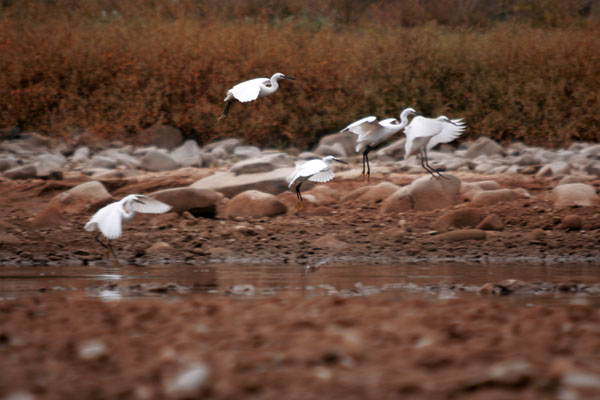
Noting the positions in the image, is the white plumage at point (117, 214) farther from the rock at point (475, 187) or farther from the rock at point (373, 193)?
the rock at point (475, 187)

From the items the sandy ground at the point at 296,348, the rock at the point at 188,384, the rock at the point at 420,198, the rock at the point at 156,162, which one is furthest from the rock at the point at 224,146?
the rock at the point at 188,384

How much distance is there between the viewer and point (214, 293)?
225 inches

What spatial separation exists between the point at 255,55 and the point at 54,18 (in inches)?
232

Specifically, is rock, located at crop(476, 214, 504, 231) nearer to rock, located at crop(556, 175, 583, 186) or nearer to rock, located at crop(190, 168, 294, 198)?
rock, located at crop(556, 175, 583, 186)

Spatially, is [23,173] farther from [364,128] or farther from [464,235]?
[464,235]

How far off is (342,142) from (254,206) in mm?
5118

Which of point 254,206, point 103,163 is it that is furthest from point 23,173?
point 254,206

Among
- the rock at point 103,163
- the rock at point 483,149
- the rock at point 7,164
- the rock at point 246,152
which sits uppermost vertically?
the rock at point 7,164

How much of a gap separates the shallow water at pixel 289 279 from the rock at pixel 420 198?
2525 mm

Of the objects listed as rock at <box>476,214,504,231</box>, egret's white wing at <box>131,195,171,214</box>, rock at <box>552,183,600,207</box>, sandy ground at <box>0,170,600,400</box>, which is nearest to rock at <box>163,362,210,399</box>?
sandy ground at <box>0,170,600,400</box>

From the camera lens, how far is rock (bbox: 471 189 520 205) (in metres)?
10.4

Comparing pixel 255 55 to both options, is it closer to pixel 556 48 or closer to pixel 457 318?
pixel 556 48

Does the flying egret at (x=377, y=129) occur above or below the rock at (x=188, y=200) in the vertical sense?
above

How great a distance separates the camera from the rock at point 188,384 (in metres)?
2.82
